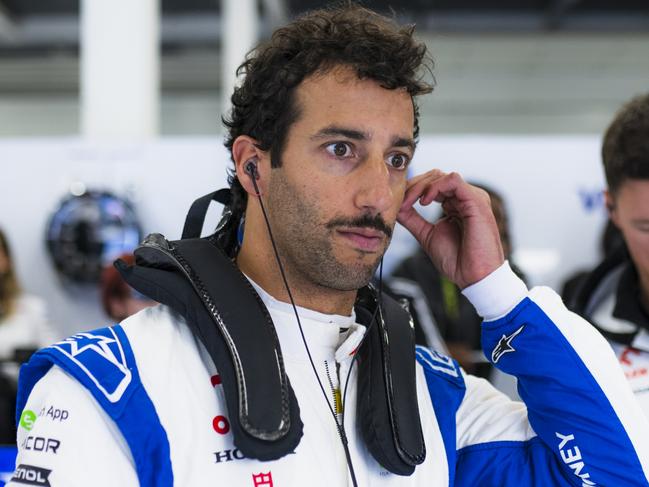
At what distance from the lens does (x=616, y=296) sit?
1.97 metres

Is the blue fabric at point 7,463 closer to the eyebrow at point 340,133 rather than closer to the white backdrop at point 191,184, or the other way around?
the eyebrow at point 340,133

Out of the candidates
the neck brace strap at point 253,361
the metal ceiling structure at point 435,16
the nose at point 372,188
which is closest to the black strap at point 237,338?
the neck brace strap at point 253,361

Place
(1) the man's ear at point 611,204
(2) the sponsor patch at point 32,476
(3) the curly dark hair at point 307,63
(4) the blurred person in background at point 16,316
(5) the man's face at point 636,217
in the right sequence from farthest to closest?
(4) the blurred person in background at point 16,316 < (1) the man's ear at point 611,204 < (5) the man's face at point 636,217 < (3) the curly dark hair at point 307,63 < (2) the sponsor patch at point 32,476

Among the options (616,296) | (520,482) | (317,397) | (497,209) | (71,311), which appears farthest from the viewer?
(71,311)

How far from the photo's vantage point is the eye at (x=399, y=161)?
144 cm

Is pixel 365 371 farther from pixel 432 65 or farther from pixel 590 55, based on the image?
pixel 590 55

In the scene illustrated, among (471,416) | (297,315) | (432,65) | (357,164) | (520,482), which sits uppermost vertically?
(432,65)

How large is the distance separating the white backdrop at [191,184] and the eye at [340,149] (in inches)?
128

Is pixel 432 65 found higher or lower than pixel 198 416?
higher

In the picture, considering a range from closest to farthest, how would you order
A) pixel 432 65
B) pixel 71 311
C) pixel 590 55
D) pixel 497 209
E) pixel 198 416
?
pixel 198 416 → pixel 432 65 → pixel 497 209 → pixel 71 311 → pixel 590 55

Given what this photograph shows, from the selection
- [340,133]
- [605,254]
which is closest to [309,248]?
[340,133]

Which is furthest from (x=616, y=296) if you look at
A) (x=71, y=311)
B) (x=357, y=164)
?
(x=71, y=311)

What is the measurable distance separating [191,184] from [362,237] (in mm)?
3587

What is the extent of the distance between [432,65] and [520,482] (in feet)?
2.72
